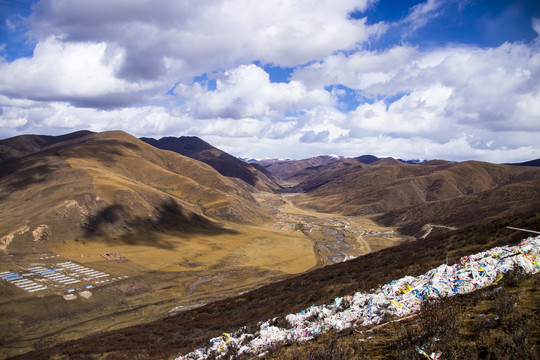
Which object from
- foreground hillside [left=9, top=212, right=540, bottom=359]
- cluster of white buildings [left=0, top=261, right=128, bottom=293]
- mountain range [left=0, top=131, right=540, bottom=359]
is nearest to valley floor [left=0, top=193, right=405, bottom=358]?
cluster of white buildings [left=0, top=261, right=128, bottom=293]

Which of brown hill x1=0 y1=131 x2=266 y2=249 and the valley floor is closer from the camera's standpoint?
the valley floor

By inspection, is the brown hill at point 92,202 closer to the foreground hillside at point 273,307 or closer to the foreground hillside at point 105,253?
the foreground hillside at point 105,253

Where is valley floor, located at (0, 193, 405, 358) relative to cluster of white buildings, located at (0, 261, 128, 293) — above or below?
below

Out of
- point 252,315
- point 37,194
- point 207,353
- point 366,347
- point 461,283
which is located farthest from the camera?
point 37,194

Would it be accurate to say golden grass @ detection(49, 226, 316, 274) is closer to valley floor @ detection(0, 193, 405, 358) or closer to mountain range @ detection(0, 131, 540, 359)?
valley floor @ detection(0, 193, 405, 358)

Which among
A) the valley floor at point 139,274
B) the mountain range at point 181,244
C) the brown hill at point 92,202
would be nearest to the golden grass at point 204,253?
the valley floor at point 139,274

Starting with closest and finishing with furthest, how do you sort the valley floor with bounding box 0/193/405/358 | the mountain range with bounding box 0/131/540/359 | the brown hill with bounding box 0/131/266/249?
1. the mountain range with bounding box 0/131/540/359
2. the valley floor with bounding box 0/193/405/358
3. the brown hill with bounding box 0/131/266/249

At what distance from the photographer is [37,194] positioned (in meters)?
99.1

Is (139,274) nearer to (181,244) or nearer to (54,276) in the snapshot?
(54,276)

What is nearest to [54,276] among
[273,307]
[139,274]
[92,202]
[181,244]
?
[139,274]

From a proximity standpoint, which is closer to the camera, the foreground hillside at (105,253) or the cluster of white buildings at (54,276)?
the foreground hillside at (105,253)

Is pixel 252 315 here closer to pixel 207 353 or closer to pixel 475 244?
pixel 207 353

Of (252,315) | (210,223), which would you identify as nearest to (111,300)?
(252,315)

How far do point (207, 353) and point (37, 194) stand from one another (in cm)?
11492
